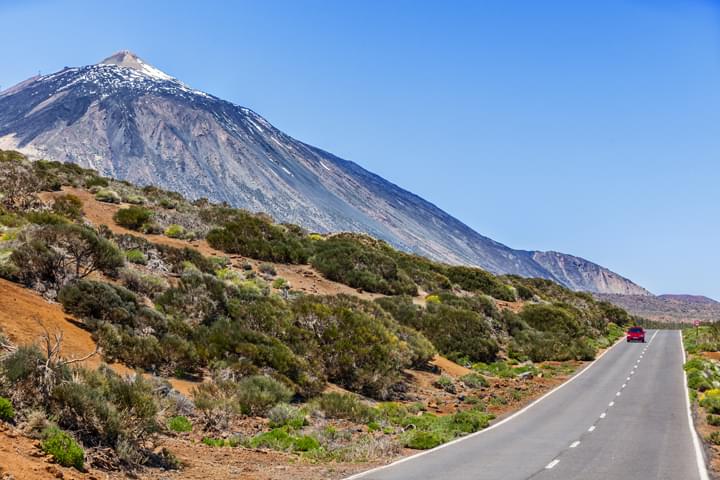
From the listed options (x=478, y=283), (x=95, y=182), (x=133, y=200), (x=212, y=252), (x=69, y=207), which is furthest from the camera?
(x=478, y=283)

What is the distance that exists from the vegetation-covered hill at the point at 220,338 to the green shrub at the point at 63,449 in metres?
0.03

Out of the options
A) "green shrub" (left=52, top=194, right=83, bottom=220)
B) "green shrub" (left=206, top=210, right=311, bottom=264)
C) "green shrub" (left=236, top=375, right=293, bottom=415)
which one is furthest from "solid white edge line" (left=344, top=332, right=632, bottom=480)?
"green shrub" (left=52, top=194, right=83, bottom=220)

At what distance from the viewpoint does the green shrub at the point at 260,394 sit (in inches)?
565

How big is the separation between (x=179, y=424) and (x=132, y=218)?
21.0m

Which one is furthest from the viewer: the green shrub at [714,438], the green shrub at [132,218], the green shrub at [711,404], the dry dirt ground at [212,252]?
the green shrub at [132,218]

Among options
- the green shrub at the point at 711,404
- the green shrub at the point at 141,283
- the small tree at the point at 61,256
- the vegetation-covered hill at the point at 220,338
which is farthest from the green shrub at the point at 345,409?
the green shrub at the point at 711,404

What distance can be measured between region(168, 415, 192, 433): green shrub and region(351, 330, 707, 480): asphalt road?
3.89 metres

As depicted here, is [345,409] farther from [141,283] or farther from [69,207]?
[69,207]

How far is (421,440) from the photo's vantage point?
13195 mm

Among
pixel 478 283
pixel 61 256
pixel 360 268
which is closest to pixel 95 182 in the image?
pixel 360 268

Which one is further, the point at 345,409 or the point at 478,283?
the point at 478,283

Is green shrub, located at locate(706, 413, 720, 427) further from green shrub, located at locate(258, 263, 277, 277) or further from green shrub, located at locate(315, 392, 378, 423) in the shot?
green shrub, located at locate(258, 263, 277, 277)

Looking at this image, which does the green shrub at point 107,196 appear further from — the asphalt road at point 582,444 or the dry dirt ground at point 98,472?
the asphalt road at point 582,444

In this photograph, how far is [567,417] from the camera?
57.8ft
